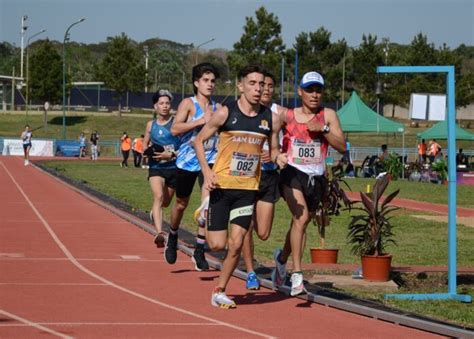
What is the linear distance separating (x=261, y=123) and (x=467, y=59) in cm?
13697

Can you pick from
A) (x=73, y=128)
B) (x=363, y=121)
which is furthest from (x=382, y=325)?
(x=73, y=128)

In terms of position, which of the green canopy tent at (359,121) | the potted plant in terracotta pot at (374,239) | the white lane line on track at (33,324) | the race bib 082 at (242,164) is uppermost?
the green canopy tent at (359,121)

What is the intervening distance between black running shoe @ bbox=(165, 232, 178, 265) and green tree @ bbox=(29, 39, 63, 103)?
266ft

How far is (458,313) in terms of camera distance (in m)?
10.4

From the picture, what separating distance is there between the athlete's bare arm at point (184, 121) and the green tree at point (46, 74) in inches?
3211

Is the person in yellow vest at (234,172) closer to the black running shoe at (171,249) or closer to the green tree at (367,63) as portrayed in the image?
the black running shoe at (171,249)

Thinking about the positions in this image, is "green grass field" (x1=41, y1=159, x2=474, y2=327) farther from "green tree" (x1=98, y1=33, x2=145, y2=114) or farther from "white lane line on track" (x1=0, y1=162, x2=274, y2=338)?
"green tree" (x1=98, y1=33, x2=145, y2=114)

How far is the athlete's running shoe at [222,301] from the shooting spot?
33.5 feet

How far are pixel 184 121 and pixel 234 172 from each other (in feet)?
9.08

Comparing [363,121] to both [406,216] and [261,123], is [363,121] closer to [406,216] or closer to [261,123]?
[406,216]

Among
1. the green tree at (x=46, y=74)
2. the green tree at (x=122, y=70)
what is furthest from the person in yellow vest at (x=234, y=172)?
the green tree at (x=122, y=70)

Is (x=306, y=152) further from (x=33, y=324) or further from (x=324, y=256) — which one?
(x=324, y=256)

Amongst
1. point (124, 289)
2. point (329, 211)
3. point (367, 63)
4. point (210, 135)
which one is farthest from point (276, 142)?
point (367, 63)

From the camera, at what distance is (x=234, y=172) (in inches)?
407
